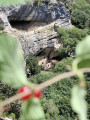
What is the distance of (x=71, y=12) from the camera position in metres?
12.4

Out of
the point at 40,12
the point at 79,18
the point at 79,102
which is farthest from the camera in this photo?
the point at 79,18

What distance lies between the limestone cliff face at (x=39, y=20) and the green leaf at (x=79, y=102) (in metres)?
8.43

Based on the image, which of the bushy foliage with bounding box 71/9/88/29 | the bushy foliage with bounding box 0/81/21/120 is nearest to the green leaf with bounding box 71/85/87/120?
the bushy foliage with bounding box 0/81/21/120

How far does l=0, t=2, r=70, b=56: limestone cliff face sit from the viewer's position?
8.98 metres

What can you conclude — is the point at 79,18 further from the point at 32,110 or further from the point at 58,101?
the point at 32,110

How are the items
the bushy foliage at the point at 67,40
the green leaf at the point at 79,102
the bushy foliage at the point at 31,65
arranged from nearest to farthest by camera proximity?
the green leaf at the point at 79,102, the bushy foliage at the point at 31,65, the bushy foliage at the point at 67,40

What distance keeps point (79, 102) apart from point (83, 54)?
0.05m

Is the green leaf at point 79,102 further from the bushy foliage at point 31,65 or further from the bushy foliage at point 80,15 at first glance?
the bushy foliage at point 80,15

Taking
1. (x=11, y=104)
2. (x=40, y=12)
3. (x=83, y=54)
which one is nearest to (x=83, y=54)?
(x=83, y=54)

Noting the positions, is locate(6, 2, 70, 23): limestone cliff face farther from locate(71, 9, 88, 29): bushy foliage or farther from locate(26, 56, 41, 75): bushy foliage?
locate(26, 56, 41, 75): bushy foliage

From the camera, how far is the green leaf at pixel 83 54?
207mm

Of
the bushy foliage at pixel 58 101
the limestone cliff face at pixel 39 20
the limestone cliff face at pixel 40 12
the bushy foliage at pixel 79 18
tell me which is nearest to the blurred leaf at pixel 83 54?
the bushy foliage at pixel 58 101

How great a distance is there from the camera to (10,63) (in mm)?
198

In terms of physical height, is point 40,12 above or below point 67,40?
above
